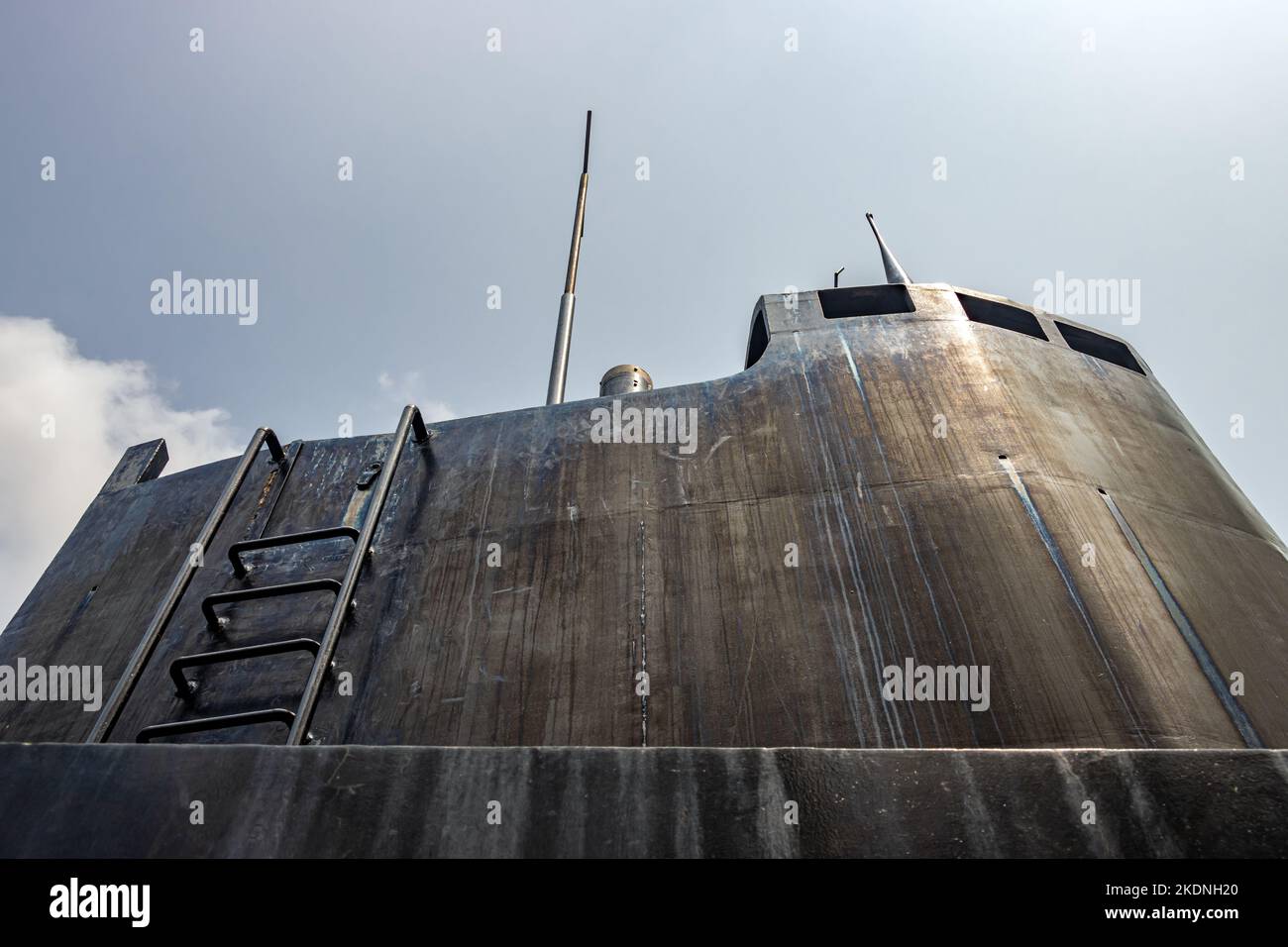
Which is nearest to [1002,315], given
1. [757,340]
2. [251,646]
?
[757,340]

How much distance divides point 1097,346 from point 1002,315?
0.75 m

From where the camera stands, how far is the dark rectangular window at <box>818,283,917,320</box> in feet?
19.4

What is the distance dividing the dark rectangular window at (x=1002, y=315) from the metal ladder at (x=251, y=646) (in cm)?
345

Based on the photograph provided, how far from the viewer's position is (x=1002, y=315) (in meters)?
5.98

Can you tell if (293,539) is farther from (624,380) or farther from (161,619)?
(624,380)

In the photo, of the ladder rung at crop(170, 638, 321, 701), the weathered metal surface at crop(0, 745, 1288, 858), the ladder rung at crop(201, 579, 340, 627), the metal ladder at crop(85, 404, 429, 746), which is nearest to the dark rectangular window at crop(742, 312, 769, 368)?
the metal ladder at crop(85, 404, 429, 746)

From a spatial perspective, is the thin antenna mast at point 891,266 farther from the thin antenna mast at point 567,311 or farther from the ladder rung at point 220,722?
the ladder rung at point 220,722

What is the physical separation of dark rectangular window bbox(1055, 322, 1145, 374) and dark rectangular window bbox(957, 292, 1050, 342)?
23 cm

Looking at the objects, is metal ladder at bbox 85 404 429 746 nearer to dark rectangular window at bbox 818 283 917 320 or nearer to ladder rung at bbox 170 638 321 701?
ladder rung at bbox 170 638 321 701
